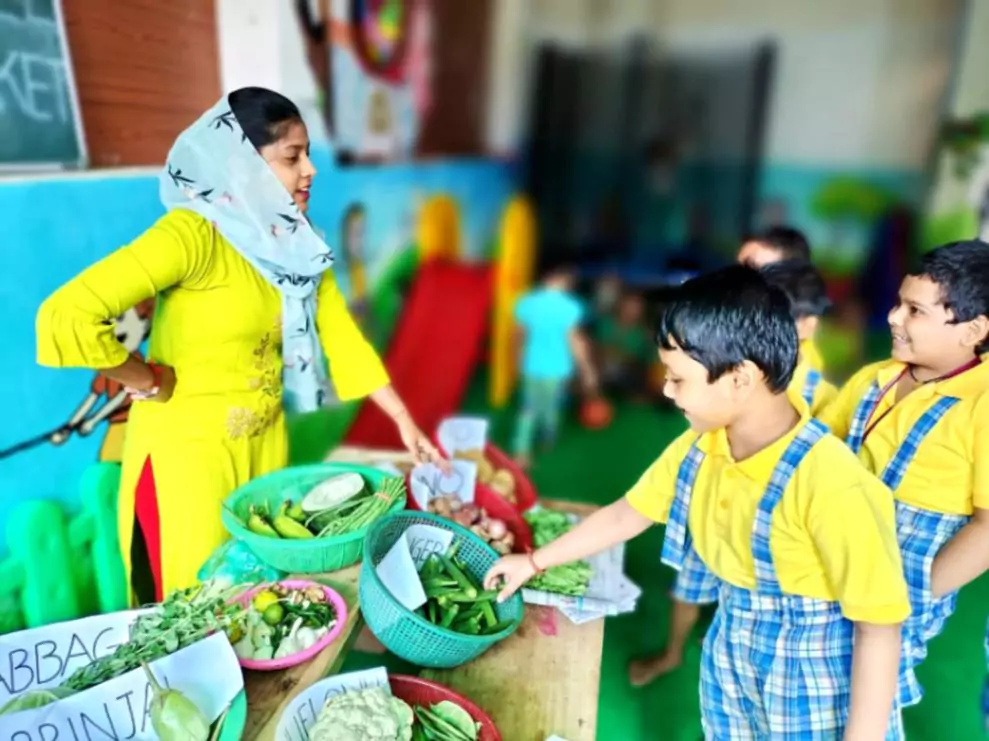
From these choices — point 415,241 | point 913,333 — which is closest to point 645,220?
point 415,241

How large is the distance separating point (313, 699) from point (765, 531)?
727mm

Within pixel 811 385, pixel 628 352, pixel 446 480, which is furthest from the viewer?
pixel 628 352

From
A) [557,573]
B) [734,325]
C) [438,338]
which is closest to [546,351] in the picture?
[438,338]

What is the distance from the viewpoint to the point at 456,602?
126 cm

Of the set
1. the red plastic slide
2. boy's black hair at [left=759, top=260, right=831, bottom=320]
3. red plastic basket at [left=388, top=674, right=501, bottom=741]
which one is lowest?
the red plastic slide

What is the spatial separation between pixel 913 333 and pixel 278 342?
4.26 ft

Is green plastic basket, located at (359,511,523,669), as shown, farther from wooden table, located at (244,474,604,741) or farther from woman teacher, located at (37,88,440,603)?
woman teacher, located at (37,88,440,603)

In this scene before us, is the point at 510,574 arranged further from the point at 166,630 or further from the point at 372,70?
the point at 372,70

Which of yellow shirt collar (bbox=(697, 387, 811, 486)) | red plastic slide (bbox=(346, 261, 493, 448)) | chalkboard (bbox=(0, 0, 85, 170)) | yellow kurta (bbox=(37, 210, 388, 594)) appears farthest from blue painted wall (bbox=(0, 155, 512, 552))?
red plastic slide (bbox=(346, 261, 493, 448))

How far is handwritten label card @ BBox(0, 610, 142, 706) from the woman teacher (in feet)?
0.91

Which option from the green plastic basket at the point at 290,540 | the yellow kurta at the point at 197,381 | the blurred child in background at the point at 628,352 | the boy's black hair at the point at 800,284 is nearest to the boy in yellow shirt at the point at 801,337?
the boy's black hair at the point at 800,284

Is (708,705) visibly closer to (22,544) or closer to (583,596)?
(583,596)

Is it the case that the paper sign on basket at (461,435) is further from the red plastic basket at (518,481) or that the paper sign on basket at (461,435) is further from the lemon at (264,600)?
the lemon at (264,600)

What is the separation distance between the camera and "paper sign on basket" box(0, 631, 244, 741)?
90cm
